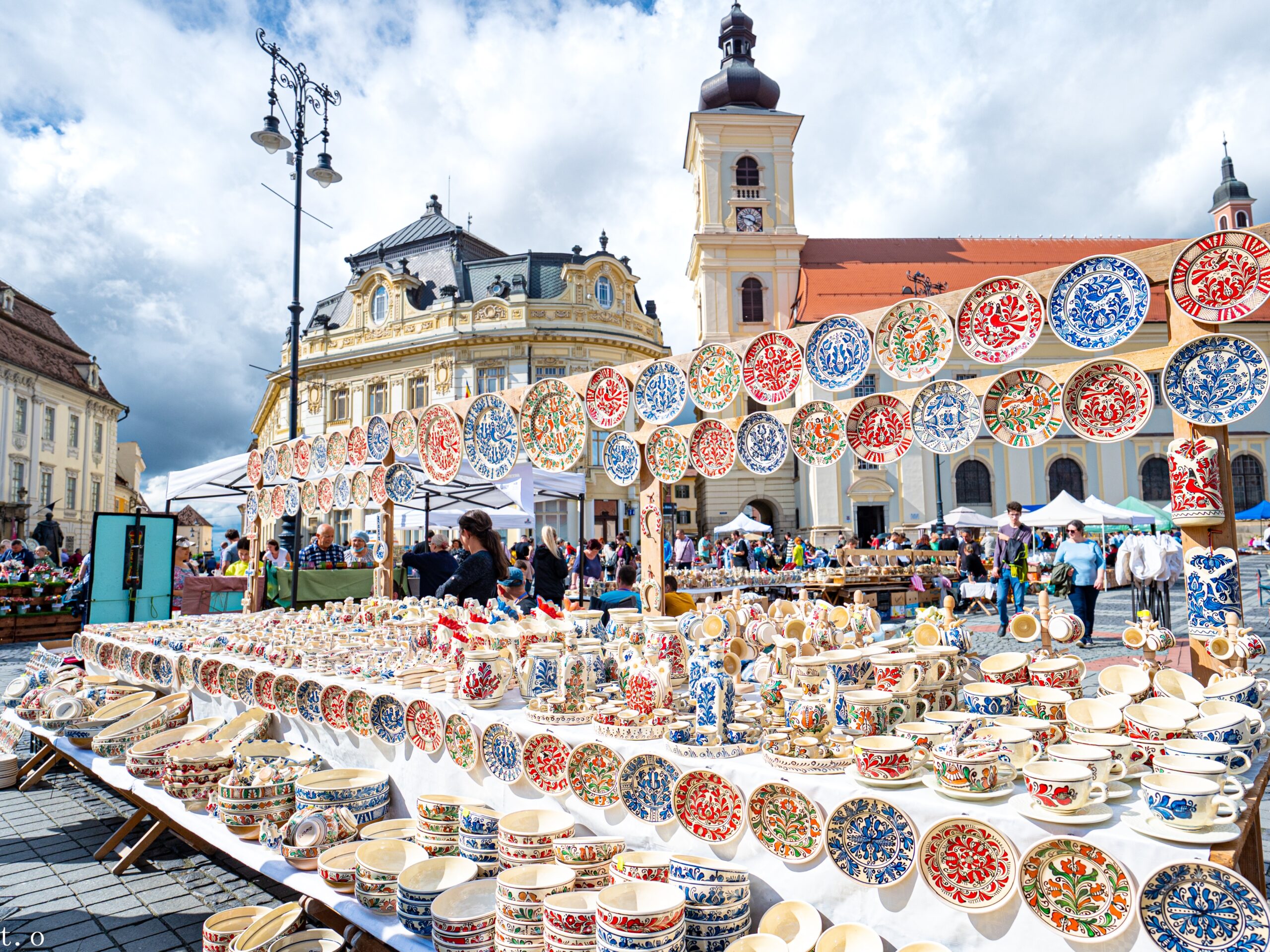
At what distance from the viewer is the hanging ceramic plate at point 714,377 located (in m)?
3.86

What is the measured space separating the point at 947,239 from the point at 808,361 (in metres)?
35.5

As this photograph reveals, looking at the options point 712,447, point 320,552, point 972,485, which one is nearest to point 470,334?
point 972,485

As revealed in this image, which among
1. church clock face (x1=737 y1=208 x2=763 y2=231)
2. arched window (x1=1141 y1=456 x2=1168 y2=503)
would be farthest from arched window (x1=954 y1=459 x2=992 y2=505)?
church clock face (x1=737 y1=208 x2=763 y2=231)

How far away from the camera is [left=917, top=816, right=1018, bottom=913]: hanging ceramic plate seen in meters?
1.51

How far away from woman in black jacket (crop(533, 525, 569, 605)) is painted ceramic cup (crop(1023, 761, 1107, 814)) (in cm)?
531

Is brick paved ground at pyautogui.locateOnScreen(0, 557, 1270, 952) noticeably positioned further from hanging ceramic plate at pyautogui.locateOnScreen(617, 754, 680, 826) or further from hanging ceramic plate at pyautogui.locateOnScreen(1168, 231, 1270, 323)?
hanging ceramic plate at pyautogui.locateOnScreen(617, 754, 680, 826)

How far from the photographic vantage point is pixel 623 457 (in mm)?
4504

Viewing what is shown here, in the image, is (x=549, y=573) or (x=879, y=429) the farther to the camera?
(x=549, y=573)

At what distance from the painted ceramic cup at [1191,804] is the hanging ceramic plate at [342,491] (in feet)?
19.8

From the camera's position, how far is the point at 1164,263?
2.61 m

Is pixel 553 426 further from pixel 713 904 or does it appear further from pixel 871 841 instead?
pixel 871 841

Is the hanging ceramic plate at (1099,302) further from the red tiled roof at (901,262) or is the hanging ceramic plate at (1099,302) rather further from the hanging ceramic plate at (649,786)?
the red tiled roof at (901,262)

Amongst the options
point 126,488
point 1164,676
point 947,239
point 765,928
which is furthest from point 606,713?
point 126,488

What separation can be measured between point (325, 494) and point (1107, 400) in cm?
596
